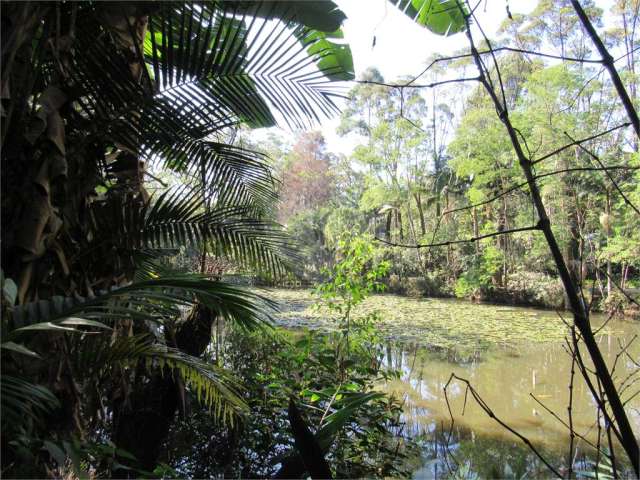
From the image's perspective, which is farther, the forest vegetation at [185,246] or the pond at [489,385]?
the pond at [489,385]

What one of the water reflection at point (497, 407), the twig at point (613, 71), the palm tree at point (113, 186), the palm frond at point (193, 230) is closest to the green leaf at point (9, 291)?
the palm tree at point (113, 186)

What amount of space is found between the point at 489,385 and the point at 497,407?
63cm

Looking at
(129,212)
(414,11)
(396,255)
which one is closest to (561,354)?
(414,11)

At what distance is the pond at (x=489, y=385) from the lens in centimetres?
279

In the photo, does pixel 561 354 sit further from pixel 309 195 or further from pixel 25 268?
pixel 309 195

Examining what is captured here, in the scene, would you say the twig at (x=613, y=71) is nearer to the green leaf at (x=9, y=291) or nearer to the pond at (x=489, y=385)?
the pond at (x=489, y=385)

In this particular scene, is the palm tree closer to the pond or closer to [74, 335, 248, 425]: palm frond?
[74, 335, 248, 425]: palm frond

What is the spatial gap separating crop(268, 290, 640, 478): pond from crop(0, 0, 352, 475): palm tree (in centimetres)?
43

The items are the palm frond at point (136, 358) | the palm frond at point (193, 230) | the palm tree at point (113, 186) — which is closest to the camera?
the palm tree at point (113, 186)

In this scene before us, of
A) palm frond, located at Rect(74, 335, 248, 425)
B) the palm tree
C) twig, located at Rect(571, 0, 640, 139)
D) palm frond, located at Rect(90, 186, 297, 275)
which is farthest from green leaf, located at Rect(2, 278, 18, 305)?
twig, located at Rect(571, 0, 640, 139)

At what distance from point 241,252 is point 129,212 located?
436 mm

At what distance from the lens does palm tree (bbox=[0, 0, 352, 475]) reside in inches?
33.5

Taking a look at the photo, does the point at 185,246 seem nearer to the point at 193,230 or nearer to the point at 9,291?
the point at 193,230

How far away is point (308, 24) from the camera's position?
1.56 metres
